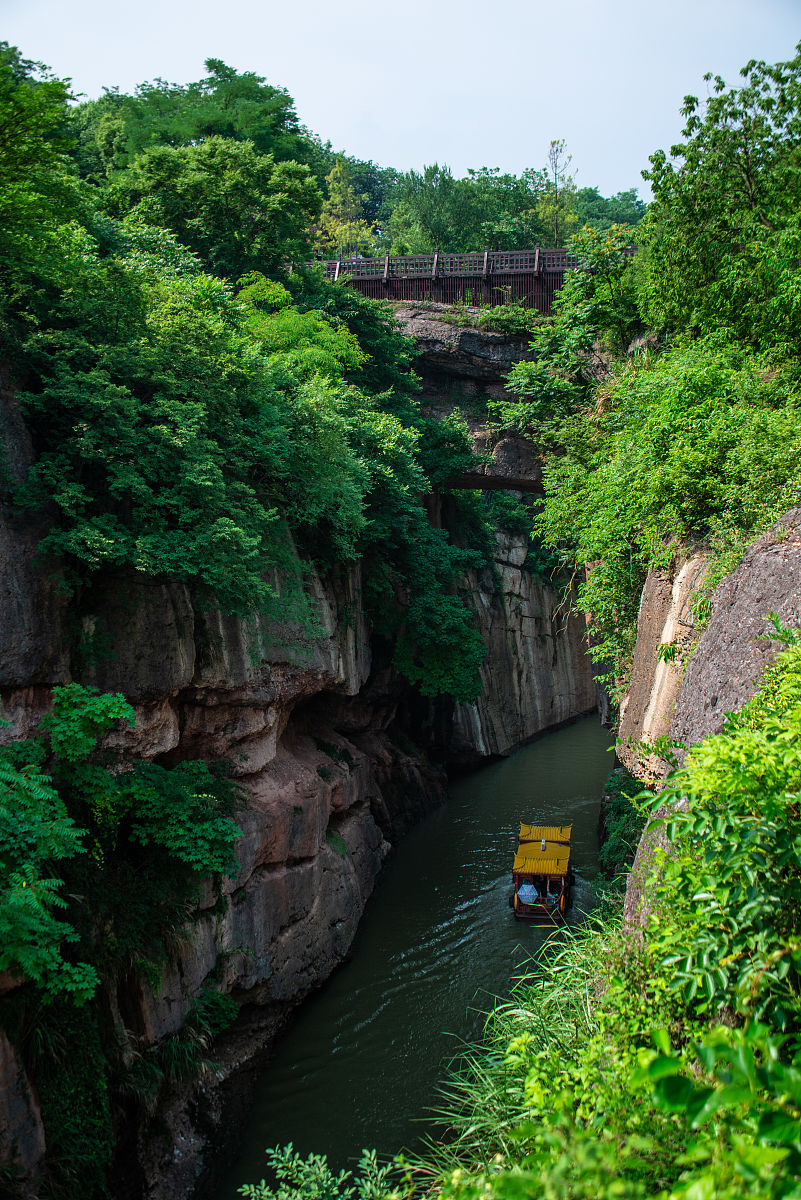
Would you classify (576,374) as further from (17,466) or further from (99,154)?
(99,154)

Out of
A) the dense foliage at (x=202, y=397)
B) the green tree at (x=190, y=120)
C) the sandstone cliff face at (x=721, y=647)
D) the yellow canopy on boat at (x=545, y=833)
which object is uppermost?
the green tree at (x=190, y=120)

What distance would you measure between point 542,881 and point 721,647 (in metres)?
9.72

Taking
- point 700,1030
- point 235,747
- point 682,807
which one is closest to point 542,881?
point 235,747

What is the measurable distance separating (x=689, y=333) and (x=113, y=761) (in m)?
11.0

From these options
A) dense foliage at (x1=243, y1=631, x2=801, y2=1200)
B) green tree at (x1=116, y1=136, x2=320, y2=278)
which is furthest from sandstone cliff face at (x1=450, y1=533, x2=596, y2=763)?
dense foliage at (x1=243, y1=631, x2=801, y2=1200)

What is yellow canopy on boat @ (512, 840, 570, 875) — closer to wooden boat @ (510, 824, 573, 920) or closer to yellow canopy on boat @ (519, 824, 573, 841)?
wooden boat @ (510, 824, 573, 920)

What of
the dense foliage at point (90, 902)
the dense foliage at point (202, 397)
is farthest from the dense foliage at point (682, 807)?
the dense foliage at point (202, 397)

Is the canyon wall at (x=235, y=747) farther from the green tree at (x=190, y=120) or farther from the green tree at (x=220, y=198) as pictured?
the green tree at (x=190, y=120)

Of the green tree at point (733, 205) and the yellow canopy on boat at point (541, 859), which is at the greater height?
the green tree at point (733, 205)

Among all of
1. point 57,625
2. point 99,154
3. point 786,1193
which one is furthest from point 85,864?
point 99,154

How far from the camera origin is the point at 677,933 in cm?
438

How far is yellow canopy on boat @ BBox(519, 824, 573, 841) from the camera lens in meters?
16.2

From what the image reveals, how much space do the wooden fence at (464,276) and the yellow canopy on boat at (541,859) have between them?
1806 centimetres

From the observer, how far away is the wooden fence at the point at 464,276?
26469 mm
